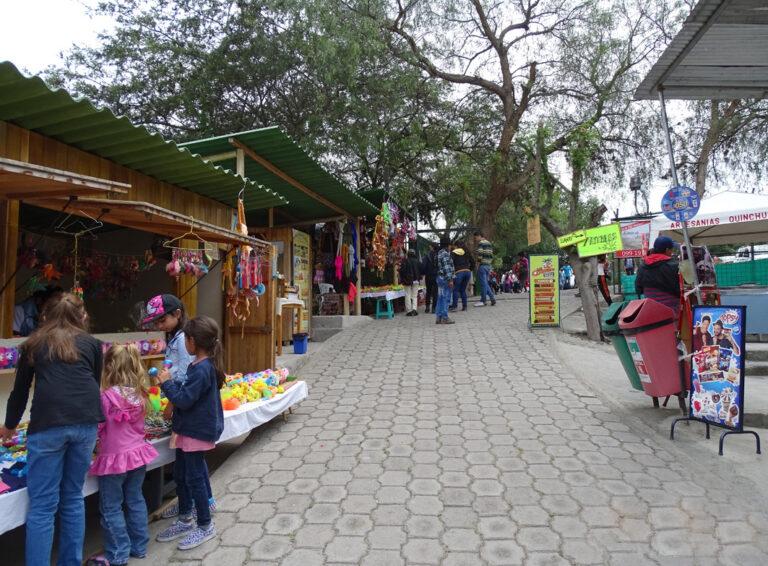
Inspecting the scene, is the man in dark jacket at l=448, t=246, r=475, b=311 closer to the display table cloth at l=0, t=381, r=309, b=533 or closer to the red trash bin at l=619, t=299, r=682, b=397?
the red trash bin at l=619, t=299, r=682, b=397

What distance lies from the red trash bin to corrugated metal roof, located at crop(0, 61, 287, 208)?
4.61 metres

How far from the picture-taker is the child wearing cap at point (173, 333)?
3387 mm

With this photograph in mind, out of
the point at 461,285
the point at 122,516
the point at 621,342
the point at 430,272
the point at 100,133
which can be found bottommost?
the point at 122,516

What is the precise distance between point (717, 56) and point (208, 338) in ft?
16.1

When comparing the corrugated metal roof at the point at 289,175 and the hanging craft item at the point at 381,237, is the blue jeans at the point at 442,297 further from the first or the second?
the corrugated metal roof at the point at 289,175

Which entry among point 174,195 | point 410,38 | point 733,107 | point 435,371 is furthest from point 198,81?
point 733,107

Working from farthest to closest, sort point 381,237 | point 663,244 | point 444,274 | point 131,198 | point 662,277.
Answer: point 381,237, point 444,274, point 663,244, point 662,277, point 131,198

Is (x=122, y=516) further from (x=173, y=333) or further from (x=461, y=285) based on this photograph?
(x=461, y=285)

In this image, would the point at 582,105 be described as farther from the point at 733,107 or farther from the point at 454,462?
the point at 454,462

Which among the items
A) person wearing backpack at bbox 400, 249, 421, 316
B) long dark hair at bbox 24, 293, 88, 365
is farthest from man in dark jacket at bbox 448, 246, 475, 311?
long dark hair at bbox 24, 293, 88, 365

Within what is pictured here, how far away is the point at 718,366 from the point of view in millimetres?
4246

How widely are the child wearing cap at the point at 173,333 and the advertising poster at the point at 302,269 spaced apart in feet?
20.2

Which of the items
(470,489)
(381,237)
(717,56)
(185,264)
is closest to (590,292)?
(381,237)

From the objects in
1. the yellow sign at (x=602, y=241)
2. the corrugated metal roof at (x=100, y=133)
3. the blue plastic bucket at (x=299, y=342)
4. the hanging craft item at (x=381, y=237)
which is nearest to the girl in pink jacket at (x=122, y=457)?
the corrugated metal roof at (x=100, y=133)
